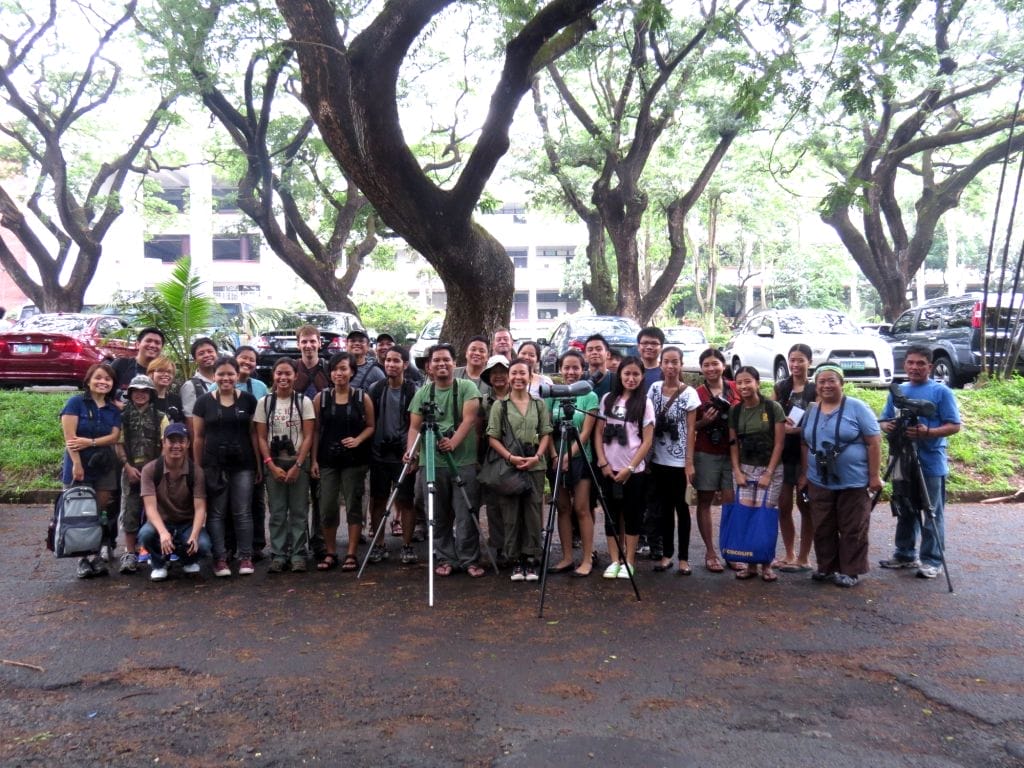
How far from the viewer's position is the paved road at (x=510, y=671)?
145 inches

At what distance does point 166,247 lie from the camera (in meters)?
47.0

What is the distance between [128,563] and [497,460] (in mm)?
2905

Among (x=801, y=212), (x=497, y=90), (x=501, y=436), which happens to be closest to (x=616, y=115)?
(x=497, y=90)

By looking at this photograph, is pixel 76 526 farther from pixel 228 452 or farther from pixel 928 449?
pixel 928 449

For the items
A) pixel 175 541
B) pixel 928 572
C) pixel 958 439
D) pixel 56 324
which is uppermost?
pixel 56 324

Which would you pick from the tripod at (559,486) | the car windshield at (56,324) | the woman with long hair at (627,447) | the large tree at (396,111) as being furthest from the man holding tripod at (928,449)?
the car windshield at (56,324)

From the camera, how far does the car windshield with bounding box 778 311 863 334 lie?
49.4 feet

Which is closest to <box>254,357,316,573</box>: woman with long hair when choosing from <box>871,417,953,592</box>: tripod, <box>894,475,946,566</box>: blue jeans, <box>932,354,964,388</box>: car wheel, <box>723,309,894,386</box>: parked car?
<box>871,417,953,592</box>: tripod

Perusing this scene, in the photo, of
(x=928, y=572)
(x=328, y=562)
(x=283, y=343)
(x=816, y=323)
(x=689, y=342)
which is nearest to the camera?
(x=928, y=572)

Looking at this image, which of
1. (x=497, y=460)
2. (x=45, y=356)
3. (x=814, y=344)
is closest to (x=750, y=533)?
(x=497, y=460)

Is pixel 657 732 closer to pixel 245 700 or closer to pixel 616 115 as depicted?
pixel 245 700

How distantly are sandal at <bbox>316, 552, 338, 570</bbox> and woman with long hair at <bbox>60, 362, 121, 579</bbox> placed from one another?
5.31 ft

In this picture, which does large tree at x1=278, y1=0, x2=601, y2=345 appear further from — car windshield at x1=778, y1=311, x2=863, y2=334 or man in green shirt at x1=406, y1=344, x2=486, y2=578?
car windshield at x1=778, y1=311, x2=863, y2=334

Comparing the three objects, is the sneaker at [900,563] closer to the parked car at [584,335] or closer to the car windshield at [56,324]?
A: the parked car at [584,335]
